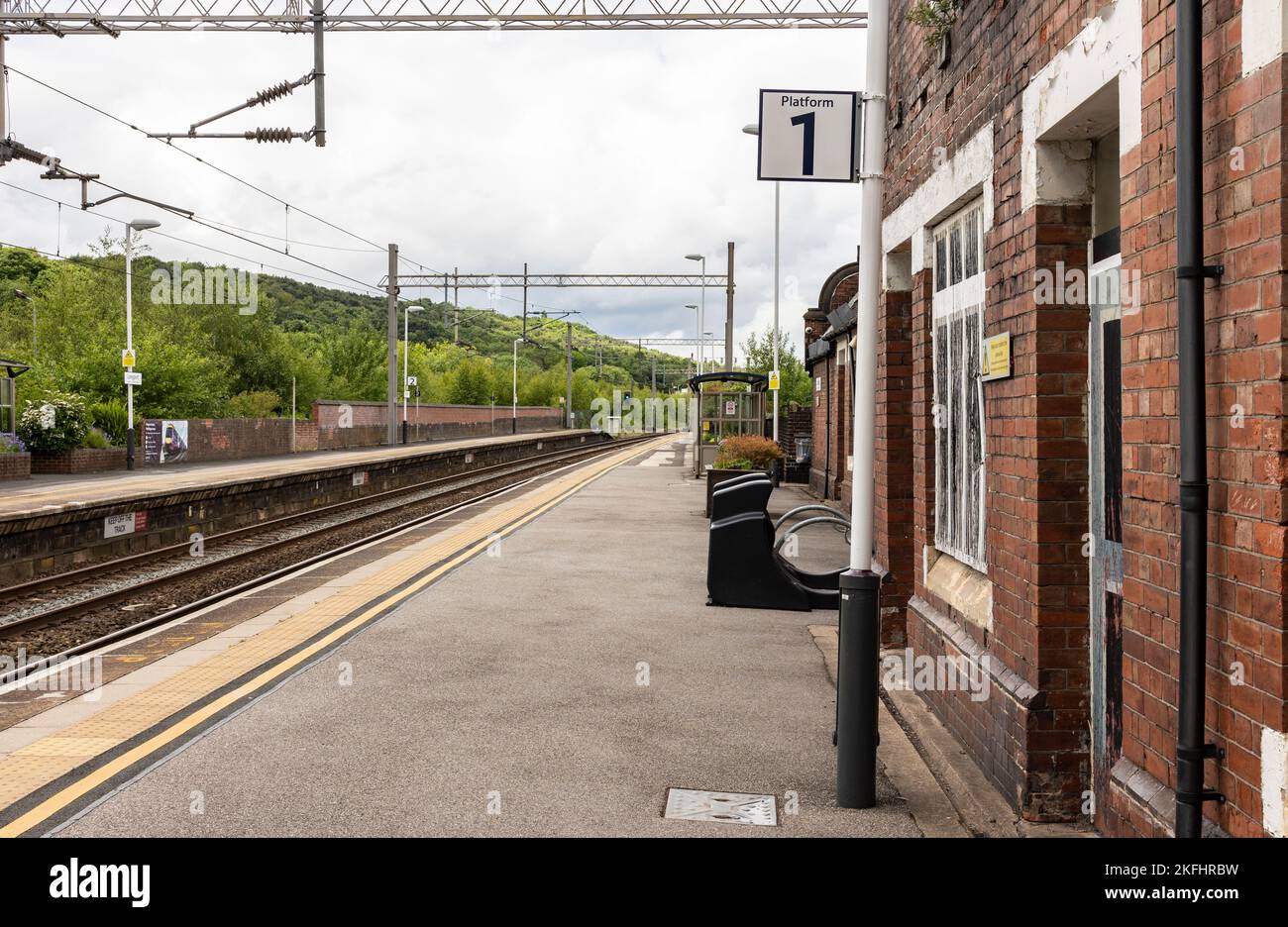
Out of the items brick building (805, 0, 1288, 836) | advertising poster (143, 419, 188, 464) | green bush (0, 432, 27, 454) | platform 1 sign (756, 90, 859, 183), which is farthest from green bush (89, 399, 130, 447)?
platform 1 sign (756, 90, 859, 183)

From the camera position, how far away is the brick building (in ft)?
9.70

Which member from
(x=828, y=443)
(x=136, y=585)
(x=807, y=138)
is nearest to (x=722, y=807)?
(x=807, y=138)

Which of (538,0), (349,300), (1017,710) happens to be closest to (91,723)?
(1017,710)

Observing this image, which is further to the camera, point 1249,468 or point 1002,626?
point 1002,626

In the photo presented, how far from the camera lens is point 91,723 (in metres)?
6.05

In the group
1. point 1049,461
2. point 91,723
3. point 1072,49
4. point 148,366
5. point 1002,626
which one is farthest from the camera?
point 148,366

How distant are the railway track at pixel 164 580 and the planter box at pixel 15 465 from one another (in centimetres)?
837

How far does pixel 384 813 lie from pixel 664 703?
2.34 m

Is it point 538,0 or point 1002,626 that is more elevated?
point 538,0

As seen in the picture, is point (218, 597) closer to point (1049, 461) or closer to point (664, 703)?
point (664, 703)

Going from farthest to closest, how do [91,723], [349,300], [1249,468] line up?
[349,300] → [91,723] → [1249,468]

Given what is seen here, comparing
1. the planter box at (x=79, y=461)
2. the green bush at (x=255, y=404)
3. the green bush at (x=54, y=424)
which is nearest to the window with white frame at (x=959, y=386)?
the green bush at (x=54, y=424)

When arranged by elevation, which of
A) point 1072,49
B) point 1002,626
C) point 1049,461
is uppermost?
point 1072,49

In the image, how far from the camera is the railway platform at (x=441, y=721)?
4621 mm
